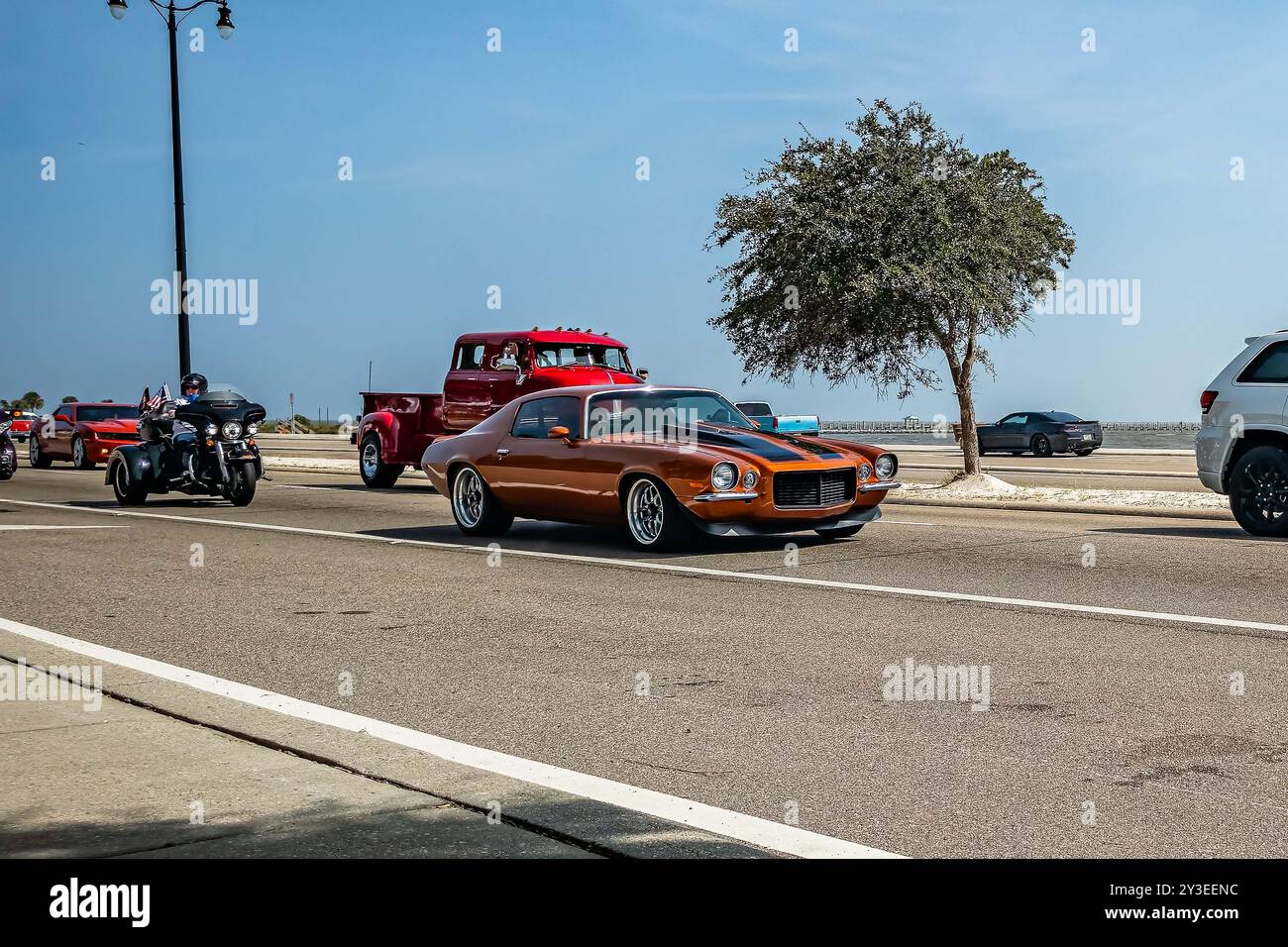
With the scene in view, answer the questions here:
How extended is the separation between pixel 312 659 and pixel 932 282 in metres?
17.5

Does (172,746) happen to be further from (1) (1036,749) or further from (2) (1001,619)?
(2) (1001,619)

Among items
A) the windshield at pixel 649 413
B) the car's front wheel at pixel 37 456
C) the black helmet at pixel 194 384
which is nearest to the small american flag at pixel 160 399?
the black helmet at pixel 194 384

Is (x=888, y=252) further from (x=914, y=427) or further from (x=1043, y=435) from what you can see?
(x=914, y=427)

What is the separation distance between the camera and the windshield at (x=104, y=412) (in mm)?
32781

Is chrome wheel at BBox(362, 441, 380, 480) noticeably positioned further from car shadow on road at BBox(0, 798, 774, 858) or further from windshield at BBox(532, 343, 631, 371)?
car shadow on road at BBox(0, 798, 774, 858)

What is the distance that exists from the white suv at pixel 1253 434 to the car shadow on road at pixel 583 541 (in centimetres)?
398

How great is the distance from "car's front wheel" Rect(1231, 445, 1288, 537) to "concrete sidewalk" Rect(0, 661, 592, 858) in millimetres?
10798

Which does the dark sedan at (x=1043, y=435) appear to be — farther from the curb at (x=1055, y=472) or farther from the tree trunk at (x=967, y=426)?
the tree trunk at (x=967, y=426)

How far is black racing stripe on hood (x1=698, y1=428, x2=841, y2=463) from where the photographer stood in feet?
39.9

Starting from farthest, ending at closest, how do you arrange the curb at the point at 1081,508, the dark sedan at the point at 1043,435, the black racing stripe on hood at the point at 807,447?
the dark sedan at the point at 1043,435 → the curb at the point at 1081,508 → the black racing stripe on hood at the point at 807,447

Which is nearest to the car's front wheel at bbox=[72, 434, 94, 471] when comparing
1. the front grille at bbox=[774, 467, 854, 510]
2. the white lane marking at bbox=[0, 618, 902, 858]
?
the front grille at bbox=[774, 467, 854, 510]

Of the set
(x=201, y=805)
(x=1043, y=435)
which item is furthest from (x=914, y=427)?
(x=201, y=805)

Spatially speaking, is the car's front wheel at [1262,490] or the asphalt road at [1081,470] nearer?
the car's front wheel at [1262,490]

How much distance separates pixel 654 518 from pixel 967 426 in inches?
569
